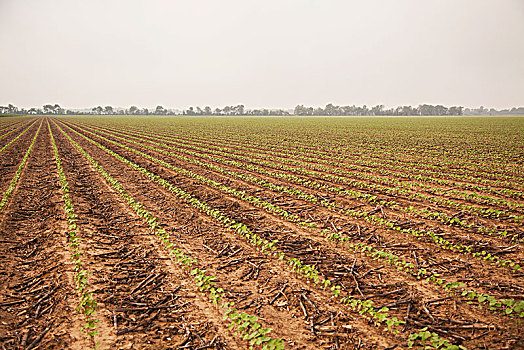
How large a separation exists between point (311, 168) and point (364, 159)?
4.97 meters

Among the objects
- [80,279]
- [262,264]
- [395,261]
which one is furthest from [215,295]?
[395,261]

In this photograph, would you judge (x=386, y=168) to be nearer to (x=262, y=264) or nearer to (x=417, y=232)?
(x=417, y=232)

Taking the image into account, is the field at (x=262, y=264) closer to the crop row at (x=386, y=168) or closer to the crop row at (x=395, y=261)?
the crop row at (x=395, y=261)

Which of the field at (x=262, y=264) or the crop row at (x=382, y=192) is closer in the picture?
the field at (x=262, y=264)

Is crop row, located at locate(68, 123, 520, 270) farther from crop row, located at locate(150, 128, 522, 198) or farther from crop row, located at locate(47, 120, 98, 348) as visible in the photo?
crop row, located at locate(47, 120, 98, 348)

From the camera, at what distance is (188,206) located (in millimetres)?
10242

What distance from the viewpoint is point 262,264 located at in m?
6.45

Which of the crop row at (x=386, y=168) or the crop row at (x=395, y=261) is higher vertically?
the crop row at (x=395, y=261)

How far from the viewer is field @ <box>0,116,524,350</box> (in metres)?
4.41

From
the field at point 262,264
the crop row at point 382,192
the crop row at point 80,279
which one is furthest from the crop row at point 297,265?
the crop row at point 382,192

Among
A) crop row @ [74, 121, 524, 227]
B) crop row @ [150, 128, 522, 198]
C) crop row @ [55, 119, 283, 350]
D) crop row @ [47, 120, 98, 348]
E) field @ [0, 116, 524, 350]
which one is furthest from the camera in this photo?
crop row @ [150, 128, 522, 198]

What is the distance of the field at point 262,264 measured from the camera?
441 cm

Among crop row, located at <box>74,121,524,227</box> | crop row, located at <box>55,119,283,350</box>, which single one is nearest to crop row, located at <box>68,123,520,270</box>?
crop row, located at <box>74,121,524,227</box>

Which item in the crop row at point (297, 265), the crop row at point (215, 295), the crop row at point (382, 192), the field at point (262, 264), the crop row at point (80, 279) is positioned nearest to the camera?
the crop row at point (215, 295)
